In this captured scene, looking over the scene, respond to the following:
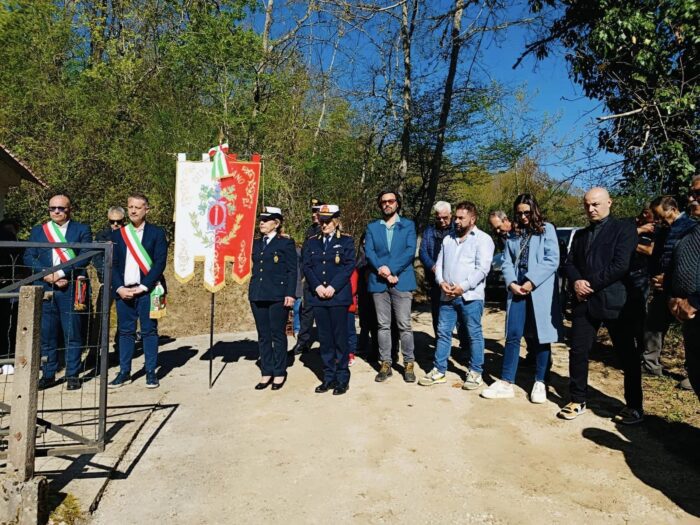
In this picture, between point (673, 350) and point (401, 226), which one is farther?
point (673, 350)

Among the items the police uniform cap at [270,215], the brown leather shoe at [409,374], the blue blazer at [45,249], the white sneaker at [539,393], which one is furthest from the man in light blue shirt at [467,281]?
the blue blazer at [45,249]

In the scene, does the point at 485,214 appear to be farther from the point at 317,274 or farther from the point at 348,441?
the point at 348,441

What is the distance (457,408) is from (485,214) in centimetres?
1602

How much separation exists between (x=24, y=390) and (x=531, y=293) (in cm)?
408

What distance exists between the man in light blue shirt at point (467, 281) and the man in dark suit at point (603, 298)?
939 mm

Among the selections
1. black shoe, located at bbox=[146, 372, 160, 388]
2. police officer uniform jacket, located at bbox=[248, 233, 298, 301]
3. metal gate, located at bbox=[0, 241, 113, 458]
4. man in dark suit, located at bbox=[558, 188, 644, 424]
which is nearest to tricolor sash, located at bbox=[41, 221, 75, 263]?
metal gate, located at bbox=[0, 241, 113, 458]

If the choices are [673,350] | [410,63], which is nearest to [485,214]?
[410,63]

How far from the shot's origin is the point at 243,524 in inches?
110

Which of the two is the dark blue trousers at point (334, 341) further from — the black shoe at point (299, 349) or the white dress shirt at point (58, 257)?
the white dress shirt at point (58, 257)

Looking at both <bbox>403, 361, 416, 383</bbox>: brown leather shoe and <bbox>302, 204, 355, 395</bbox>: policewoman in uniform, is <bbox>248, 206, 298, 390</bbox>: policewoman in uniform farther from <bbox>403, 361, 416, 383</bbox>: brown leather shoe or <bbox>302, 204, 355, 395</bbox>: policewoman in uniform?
<bbox>403, 361, 416, 383</bbox>: brown leather shoe

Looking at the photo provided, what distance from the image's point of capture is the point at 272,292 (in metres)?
5.16

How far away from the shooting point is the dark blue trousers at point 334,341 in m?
5.08

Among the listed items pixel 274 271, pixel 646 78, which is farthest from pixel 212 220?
pixel 646 78

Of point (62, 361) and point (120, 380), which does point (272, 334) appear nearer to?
point (120, 380)
